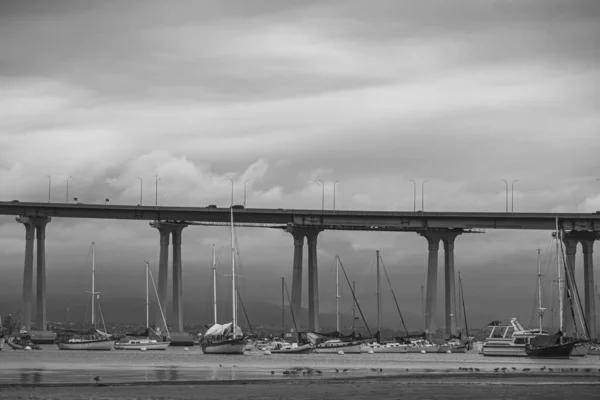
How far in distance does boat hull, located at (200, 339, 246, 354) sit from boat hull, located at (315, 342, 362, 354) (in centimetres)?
2287

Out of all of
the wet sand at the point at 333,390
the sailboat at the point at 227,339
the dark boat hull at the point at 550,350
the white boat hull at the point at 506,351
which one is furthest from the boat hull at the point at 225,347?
the wet sand at the point at 333,390

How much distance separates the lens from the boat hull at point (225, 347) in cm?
16438

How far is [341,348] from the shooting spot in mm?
184750

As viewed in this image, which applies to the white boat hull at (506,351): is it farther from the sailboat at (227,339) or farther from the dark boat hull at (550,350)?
the sailboat at (227,339)

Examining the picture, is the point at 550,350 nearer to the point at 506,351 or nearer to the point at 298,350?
the point at 506,351

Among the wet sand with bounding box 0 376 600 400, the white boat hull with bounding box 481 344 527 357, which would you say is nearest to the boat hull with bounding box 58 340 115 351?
the white boat hull with bounding box 481 344 527 357

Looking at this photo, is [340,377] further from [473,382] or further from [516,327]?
[516,327]

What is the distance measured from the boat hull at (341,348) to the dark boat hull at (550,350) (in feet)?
129

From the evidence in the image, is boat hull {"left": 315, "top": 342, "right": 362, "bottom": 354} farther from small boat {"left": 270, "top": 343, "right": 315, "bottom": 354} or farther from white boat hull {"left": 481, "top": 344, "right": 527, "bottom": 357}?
white boat hull {"left": 481, "top": 344, "right": 527, "bottom": 357}

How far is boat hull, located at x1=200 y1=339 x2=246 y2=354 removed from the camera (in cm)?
16438

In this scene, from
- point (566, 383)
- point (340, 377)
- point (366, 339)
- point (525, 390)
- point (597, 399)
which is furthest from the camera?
point (366, 339)

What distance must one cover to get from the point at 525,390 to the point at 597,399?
19.8 ft

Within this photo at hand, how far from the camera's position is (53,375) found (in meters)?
82.5

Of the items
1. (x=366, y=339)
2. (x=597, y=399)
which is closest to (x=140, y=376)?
(x=597, y=399)
